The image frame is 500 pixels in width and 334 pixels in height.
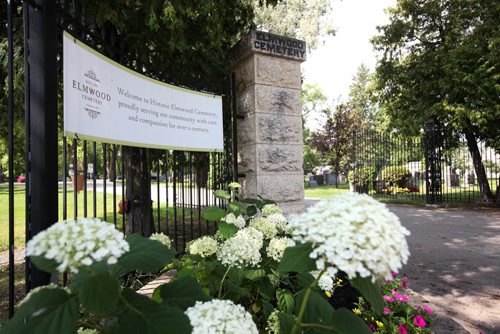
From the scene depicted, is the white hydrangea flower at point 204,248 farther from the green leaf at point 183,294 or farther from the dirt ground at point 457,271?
the dirt ground at point 457,271

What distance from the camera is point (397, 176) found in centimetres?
1711

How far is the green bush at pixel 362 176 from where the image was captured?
16.4 m

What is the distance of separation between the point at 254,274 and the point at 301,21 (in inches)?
605

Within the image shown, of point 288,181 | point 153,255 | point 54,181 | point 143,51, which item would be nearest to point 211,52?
point 143,51

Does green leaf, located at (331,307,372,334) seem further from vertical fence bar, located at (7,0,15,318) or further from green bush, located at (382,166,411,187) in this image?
green bush, located at (382,166,411,187)

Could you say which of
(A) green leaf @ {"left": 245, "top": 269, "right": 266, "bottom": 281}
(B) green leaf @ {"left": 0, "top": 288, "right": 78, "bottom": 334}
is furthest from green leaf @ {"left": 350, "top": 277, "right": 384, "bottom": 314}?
(A) green leaf @ {"left": 245, "top": 269, "right": 266, "bottom": 281}

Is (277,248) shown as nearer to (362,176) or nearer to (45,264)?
(45,264)

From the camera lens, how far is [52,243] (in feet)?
2.61

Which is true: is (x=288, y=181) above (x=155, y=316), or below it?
above

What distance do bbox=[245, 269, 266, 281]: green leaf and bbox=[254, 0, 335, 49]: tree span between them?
14394mm

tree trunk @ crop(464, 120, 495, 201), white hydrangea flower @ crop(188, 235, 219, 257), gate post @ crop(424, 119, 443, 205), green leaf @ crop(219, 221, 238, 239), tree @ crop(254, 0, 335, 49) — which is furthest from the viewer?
tree @ crop(254, 0, 335, 49)

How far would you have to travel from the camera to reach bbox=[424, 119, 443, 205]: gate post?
11.9 meters

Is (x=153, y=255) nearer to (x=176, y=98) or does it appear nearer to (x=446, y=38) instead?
(x=176, y=98)

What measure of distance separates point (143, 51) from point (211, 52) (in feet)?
3.39
